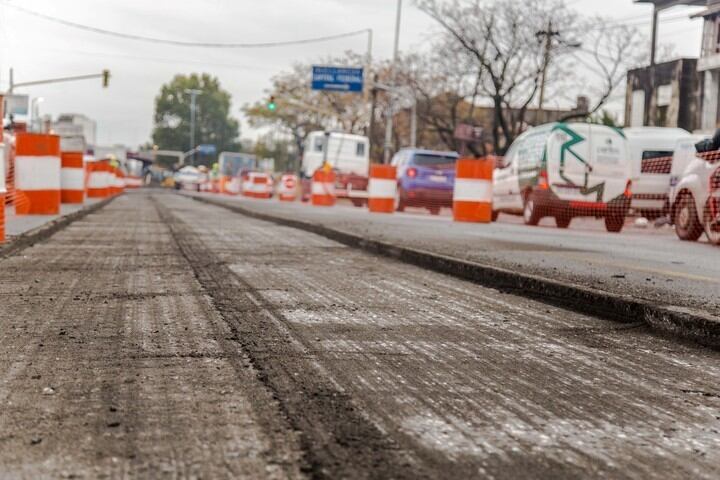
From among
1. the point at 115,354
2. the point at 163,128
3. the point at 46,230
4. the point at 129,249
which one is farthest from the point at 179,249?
the point at 163,128

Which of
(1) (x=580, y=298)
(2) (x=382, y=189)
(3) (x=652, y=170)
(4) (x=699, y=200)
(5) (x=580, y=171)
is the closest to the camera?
(1) (x=580, y=298)

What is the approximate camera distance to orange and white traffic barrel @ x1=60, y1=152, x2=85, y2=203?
23.7 m

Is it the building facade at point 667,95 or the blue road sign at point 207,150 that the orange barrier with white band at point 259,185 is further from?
the blue road sign at point 207,150

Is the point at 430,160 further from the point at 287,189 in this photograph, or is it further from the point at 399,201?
the point at 287,189

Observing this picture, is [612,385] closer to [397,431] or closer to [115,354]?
[397,431]

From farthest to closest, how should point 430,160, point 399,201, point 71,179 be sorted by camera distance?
1. point 399,201
2. point 430,160
3. point 71,179

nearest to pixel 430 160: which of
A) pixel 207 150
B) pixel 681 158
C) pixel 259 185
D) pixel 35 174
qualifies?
pixel 681 158

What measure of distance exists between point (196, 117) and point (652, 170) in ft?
490

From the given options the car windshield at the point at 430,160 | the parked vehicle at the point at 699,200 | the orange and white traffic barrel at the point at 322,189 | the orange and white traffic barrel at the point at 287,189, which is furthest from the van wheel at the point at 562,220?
the orange and white traffic barrel at the point at 287,189

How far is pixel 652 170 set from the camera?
66.4 ft

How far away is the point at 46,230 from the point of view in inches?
461

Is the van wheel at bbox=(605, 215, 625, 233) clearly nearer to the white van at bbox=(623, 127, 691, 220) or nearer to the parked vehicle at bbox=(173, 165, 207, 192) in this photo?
the white van at bbox=(623, 127, 691, 220)

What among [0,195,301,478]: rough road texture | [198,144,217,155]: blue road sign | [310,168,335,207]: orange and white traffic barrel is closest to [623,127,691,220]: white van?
[310,168,335,207]: orange and white traffic barrel

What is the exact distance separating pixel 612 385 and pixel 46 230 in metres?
9.42
